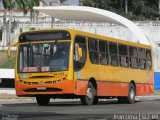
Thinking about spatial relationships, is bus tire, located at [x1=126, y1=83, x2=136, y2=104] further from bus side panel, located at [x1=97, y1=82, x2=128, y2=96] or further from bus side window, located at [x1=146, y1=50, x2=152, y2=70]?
bus side window, located at [x1=146, y1=50, x2=152, y2=70]

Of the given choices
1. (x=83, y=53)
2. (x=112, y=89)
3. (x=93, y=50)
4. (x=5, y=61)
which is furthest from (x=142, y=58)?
(x=5, y=61)

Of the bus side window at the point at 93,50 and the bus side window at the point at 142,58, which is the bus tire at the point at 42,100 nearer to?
the bus side window at the point at 93,50

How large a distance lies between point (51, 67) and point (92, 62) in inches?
80.3

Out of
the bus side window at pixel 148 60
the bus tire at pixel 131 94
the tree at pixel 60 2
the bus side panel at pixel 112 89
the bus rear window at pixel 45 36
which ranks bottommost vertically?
the bus tire at pixel 131 94

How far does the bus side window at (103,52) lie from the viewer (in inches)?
1010

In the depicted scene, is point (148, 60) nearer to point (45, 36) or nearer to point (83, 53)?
point (83, 53)

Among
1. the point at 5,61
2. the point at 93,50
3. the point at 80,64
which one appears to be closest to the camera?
the point at 80,64

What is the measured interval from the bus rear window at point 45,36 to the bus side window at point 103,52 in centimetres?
235

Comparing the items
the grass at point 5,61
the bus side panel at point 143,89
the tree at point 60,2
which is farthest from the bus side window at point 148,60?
the tree at point 60,2

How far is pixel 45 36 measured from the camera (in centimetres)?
2403

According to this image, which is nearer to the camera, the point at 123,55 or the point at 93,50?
the point at 93,50

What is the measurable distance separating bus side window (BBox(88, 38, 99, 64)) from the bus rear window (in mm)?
1382

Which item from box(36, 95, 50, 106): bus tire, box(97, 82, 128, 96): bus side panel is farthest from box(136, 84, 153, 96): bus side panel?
box(36, 95, 50, 106): bus tire

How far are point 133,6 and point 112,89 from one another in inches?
3137
